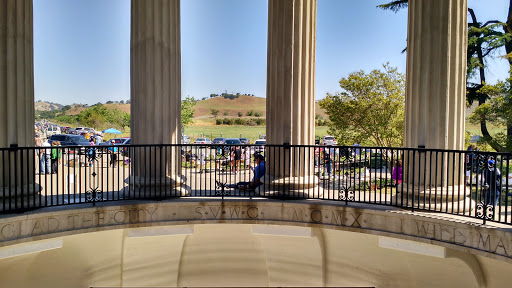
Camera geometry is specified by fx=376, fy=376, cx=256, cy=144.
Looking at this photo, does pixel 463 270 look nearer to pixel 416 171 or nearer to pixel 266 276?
pixel 416 171

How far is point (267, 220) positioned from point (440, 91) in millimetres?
4638

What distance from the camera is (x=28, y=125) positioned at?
799 centimetres

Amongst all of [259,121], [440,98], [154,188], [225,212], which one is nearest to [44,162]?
[154,188]

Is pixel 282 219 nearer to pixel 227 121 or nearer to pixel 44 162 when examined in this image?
pixel 44 162

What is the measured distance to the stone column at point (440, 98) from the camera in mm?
7840

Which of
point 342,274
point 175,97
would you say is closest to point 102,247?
point 175,97

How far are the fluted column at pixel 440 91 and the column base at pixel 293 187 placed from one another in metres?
2.11

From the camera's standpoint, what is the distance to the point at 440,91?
7.92m

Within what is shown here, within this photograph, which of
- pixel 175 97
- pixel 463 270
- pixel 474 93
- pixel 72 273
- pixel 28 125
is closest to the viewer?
pixel 463 270

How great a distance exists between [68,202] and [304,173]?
5.28 metres

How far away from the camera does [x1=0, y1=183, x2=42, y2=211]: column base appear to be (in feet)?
23.8

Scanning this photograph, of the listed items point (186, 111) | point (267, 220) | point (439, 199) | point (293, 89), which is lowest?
point (267, 220)

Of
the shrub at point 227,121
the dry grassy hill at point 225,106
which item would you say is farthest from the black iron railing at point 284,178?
the dry grassy hill at point 225,106

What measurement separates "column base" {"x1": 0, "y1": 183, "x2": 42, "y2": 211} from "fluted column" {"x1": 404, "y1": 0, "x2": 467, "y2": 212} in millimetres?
7823
